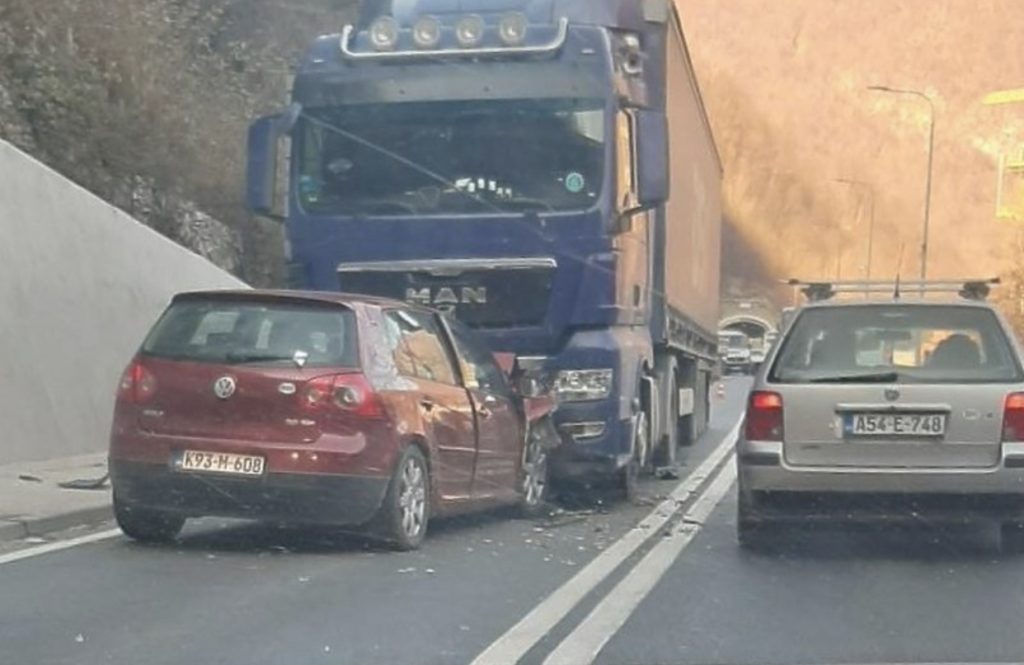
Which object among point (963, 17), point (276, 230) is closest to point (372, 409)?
point (276, 230)

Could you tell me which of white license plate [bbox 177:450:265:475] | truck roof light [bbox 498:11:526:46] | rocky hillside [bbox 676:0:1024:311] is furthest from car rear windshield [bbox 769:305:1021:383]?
rocky hillside [bbox 676:0:1024:311]

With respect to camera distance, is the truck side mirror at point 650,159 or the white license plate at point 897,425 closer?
the white license plate at point 897,425

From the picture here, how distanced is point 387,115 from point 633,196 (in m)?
1.95

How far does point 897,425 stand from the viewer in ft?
33.3

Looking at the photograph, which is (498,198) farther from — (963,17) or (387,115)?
(963,17)

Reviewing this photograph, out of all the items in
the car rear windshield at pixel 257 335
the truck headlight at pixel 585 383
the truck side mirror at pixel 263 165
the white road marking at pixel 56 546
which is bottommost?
the white road marking at pixel 56 546

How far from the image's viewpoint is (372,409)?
10320mm

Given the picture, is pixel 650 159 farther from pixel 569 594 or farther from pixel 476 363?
pixel 569 594

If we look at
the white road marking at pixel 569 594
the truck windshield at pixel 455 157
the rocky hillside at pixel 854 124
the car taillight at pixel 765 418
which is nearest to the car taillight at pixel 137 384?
the white road marking at pixel 569 594

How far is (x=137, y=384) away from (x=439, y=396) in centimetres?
192

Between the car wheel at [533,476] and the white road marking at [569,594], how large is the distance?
2.67 feet

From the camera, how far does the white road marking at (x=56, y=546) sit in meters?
10.2

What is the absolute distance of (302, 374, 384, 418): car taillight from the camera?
10289mm

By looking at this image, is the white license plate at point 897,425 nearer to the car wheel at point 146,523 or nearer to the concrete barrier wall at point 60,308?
the car wheel at point 146,523
